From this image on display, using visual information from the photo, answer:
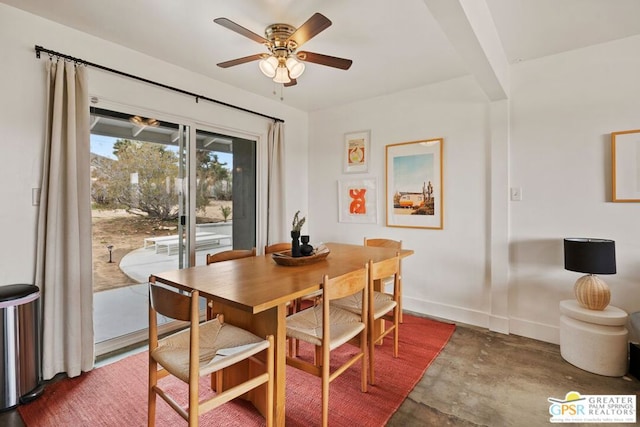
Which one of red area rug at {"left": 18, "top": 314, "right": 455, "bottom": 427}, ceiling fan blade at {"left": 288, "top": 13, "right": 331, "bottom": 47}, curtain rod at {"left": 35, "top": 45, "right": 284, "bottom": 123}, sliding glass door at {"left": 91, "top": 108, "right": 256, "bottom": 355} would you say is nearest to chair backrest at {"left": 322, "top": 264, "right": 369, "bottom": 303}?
red area rug at {"left": 18, "top": 314, "right": 455, "bottom": 427}

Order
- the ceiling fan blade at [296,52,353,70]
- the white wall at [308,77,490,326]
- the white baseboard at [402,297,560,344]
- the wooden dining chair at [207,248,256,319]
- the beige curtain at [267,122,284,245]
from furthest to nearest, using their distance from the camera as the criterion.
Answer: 1. the beige curtain at [267,122,284,245]
2. the white wall at [308,77,490,326]
3. the white baseboard at [402,297,560,344]
4. the wooden dining chair at [207,248,256,319]
5. the ceiling fan blade at [296,52,353,70]

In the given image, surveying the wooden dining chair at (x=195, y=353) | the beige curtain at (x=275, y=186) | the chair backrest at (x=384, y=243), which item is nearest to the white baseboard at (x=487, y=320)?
the chair backrest at (x=384, y=243)

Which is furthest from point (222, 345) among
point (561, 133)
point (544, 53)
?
point (544, 53)

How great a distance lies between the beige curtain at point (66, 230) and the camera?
2.17 meters

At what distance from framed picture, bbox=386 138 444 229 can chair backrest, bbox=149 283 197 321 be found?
9.22 feet

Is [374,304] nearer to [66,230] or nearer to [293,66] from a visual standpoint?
[293,66]

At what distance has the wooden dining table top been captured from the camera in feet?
4.62

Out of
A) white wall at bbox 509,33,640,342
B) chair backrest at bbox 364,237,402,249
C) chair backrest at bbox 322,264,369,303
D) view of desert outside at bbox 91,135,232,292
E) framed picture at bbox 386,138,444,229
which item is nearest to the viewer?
chair backrest at bbox 322,264,369,303

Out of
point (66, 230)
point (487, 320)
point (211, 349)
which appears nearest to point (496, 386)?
point (487, 320)

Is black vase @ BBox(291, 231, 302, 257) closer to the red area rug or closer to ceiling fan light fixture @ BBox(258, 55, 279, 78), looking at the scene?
the red area rug

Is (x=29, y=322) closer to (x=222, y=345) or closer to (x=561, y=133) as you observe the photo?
(x=222, y=345)

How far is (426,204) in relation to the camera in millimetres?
3486

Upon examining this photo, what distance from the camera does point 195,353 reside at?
129cm

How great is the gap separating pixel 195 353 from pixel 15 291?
4.96 feet
